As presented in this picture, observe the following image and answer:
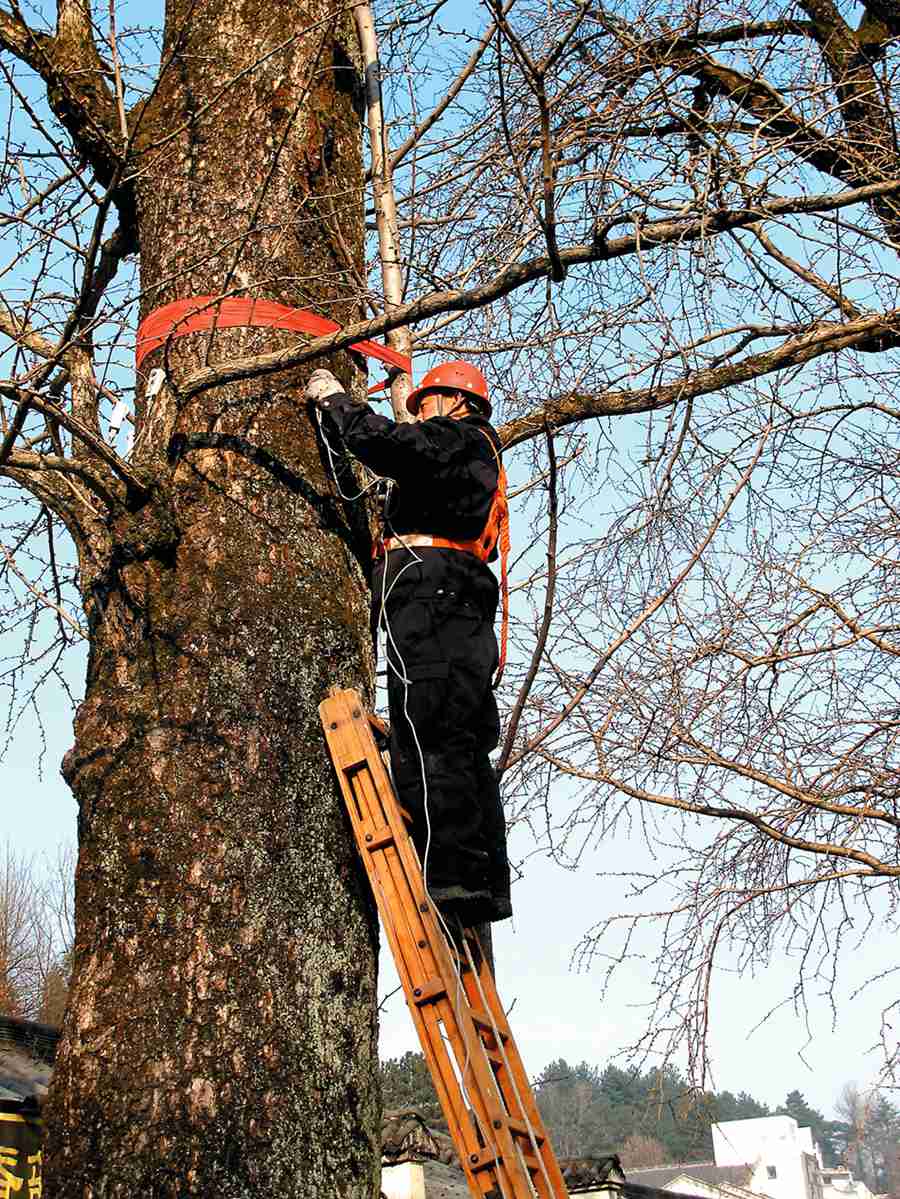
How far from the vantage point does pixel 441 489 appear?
3.82 metres

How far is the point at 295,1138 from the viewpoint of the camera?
266 cm

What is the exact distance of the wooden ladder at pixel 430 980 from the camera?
3105 millimetres

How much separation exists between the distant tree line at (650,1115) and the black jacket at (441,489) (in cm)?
152

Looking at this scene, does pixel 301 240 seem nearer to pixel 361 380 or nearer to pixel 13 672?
pixel 361 380

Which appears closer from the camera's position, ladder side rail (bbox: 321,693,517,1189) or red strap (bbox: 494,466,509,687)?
ladder side rail (bbox: 321,693,517,1189)

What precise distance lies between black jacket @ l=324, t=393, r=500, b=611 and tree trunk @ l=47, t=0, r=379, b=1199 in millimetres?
211

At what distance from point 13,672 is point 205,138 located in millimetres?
1888

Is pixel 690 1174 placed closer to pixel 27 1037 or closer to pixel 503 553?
pixel 27 1037

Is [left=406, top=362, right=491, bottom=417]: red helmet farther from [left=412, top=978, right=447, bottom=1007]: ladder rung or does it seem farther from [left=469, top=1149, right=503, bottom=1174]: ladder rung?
[left=469, top=1149, right=503, bottom=1174]: ladder rung

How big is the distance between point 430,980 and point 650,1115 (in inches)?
145

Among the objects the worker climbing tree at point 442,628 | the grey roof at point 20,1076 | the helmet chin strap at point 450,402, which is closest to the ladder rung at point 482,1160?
the worker climbing tree at point 442,628

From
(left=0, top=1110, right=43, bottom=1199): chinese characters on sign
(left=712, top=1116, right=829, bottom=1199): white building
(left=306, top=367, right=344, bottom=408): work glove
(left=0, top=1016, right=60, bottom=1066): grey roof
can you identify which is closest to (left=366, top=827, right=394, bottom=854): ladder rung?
(left=306, top=367, right=344, bottom=408): work glove

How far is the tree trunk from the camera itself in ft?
8.66

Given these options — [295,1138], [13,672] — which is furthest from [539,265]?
[13,672]
